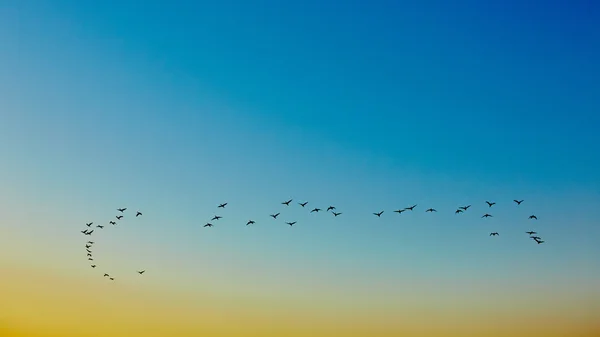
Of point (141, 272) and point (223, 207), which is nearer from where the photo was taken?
point (223, 207)

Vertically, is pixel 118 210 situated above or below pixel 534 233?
above

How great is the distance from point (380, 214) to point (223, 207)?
1358 inches

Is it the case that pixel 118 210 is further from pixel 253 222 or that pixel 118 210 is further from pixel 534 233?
pixel 534 233

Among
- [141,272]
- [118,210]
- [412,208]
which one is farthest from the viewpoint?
[141,272]

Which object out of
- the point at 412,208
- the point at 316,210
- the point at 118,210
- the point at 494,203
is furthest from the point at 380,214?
the point at 118,210

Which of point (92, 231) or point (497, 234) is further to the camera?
point (92, 231)

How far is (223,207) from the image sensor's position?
115m

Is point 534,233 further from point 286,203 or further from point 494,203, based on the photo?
point 286,203

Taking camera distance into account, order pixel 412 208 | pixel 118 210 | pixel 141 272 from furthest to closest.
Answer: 1. pixel 141 272
2. pixel 118 210
3. pixel 412 208

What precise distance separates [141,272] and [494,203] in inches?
3363

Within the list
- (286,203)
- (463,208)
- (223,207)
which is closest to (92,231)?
(223,207)

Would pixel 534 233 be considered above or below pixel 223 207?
below

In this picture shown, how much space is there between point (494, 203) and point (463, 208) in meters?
7.23

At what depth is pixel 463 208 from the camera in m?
114
